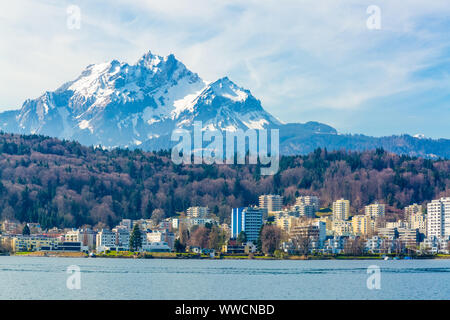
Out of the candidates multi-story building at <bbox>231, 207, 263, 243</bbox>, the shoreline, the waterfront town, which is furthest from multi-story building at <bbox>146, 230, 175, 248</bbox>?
the shoreline

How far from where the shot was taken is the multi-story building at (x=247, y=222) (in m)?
186

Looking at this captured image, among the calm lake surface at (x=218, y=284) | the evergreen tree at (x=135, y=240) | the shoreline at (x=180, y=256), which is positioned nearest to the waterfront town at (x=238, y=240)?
the evergreen tree at (x=135, y=240)

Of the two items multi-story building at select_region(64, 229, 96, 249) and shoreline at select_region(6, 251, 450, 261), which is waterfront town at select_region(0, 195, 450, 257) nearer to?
multi-story building at select_region(64, 229, 96, 249)

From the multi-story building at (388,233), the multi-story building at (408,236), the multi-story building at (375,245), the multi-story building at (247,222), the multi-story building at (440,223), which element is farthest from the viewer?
the multi-story building at (440,223)

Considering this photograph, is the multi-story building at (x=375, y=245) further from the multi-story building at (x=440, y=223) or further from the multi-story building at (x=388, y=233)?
the multi-story building at (x=440, y=223)

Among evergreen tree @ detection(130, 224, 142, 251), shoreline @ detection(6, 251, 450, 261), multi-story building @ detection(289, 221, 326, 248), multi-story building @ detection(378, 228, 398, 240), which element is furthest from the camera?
multi-story building @ detection(378, 228, 398, 240)

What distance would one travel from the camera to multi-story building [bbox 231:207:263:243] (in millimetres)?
185875

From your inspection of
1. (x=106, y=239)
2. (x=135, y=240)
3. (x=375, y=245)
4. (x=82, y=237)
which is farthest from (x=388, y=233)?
(x=82, y=237)

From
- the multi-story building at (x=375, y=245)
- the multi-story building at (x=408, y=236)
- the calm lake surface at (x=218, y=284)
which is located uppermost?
the multi-story building at (x=408, y=236)

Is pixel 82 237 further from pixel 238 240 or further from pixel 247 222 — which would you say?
pixel 247 222
